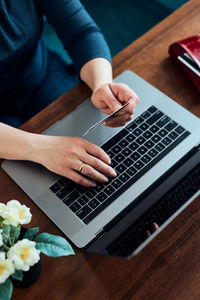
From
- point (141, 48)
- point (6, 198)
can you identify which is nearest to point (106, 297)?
point (6, 198)

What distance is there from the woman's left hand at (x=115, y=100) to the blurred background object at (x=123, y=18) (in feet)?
2.70

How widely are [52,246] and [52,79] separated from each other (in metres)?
0.77

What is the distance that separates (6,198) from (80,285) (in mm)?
271

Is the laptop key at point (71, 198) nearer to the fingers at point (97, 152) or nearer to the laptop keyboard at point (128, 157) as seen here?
the laptop keyboard at point (128, 157)

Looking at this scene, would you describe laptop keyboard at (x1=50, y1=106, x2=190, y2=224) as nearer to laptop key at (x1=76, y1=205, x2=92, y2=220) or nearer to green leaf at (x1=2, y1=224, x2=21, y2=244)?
laptop key at (x1=76, y1=205, x2=92, y2=220)

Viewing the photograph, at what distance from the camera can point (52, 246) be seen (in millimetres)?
630

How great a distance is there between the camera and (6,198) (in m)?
0.84

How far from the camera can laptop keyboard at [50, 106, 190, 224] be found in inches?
31.3

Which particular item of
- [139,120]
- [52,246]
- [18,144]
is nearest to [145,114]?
[139,120]

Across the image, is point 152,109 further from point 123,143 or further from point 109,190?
point 109,190

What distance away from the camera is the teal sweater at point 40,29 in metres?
1.02

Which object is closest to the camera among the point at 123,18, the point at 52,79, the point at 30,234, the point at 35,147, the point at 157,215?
the point at 30,234

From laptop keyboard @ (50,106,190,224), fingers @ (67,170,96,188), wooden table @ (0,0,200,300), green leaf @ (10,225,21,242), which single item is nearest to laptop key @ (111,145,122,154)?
laptop keyboard @ (50,106,190,224)

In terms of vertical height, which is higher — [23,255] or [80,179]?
[23,255]
